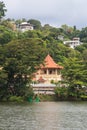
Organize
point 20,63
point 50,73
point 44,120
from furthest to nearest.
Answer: point 50,73, point 20,63, point 44,120

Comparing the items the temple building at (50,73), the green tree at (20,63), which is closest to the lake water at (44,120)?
the green tree at (20,63)

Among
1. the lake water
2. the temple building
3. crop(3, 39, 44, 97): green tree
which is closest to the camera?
the lake water

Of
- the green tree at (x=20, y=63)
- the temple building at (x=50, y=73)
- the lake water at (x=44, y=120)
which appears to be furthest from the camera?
the temple building at (x=50, y=73)

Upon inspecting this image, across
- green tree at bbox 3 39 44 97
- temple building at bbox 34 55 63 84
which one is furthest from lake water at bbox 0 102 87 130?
temple building at bbox 34 55 63 84

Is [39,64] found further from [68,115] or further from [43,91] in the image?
[68,115]

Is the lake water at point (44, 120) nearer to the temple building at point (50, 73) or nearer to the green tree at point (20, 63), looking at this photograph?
the green tree at point (20, 63)

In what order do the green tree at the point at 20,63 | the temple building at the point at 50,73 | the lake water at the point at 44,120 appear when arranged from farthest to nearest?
1. the temple building at the point at 50,73
2. the green tree at the point at 20,63
3. the lake water at the point at 44,120

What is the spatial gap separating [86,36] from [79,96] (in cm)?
11820

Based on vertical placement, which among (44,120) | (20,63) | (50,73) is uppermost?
(20,63)

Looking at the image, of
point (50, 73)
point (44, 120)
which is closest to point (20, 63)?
point (50, 73)

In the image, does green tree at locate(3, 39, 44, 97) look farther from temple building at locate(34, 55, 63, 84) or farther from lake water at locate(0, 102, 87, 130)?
temple building at locate(34, 55, 63, 84)

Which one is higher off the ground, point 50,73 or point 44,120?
point 44,120

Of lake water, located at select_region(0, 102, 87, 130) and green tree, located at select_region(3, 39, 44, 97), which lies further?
green tree, located at select_region(3, 39, 44, 97)

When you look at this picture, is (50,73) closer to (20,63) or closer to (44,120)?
(20,63)
